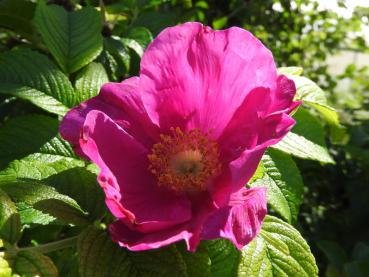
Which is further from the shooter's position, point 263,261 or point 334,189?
point 334,189

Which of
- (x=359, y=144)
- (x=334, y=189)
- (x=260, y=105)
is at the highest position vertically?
(x=260, y=105)

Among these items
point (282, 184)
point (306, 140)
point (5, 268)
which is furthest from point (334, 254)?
point (5, 268)

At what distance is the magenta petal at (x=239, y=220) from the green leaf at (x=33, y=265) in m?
0.23

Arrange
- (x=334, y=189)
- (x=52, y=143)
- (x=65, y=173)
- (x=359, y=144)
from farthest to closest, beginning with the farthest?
(x=334, y=189), (x=359, y=144), (x=52, y=143), (x=65, y=173)

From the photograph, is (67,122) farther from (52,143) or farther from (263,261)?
(263,261)

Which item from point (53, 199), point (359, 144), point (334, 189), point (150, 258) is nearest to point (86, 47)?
point (53, 199)

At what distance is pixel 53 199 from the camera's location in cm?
79

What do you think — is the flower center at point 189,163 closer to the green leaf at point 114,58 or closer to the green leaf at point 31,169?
the green leaf at point 31,169

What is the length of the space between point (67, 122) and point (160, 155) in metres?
0.18

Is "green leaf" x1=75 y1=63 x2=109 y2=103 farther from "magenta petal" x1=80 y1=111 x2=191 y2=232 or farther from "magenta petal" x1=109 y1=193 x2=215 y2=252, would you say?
"magenta petal" x1=109 y1=193 x2=215 y2=252

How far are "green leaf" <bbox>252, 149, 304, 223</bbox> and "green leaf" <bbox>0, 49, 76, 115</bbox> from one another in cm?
43

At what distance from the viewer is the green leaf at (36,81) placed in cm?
108

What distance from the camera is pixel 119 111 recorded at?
2.92ft

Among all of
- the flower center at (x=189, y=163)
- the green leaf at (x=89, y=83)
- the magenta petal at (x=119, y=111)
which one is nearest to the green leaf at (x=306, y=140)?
the flower center at (x=189, y=163)
